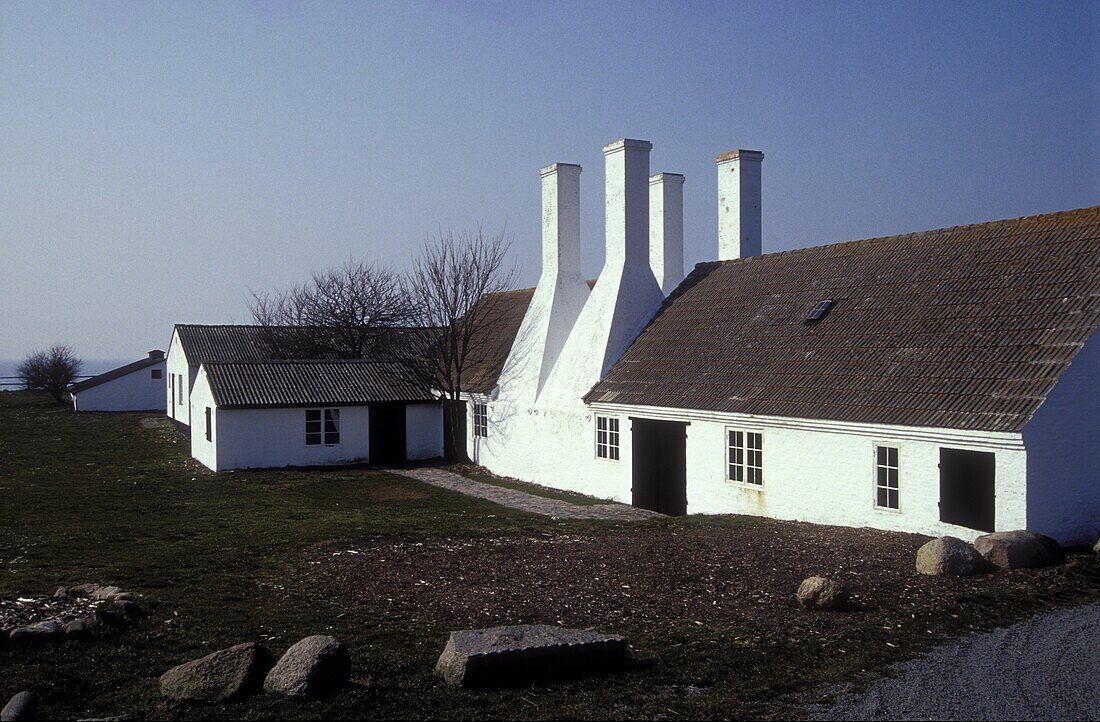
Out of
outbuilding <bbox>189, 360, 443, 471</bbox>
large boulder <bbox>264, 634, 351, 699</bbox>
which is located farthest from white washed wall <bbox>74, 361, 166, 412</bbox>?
large boulder <bbox>264, 634, 351, 699</bbox>

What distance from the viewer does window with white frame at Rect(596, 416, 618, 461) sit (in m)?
21.2

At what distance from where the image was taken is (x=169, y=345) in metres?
48.6

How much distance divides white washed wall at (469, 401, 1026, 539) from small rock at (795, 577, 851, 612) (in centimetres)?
435

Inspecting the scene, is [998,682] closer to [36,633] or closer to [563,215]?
[36,633]

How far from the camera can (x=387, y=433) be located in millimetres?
29312

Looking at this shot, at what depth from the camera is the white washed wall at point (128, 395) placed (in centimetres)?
5041

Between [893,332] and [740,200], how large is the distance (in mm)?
8771

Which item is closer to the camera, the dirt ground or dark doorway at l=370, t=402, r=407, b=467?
Answer: the dirt ground

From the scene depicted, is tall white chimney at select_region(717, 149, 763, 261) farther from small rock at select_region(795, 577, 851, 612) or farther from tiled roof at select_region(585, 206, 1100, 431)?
small rock at select_region(795, 577, 851, 612)

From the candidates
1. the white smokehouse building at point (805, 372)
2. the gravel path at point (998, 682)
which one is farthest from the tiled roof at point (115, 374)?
the gravel path at point (998, 682)

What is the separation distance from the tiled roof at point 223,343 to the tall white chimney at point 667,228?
2437 centimetres

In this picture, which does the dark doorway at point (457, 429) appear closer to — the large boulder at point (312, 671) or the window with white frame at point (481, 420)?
the window with white frame at point (481, 420)

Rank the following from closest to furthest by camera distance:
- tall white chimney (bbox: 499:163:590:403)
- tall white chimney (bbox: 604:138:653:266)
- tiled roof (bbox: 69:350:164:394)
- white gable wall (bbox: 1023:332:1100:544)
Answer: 1. white gable wall (bbox: 1023:332:1100:544)
2. tall white chimney (bbox: 604:138:653:266)
3. tall white chimney (bbox: 499:163:590:403)
4. tiled roof (bbox: 69:350:164:394)

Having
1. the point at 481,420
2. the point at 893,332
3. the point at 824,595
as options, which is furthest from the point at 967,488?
the point at 481,420
